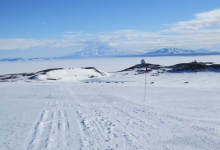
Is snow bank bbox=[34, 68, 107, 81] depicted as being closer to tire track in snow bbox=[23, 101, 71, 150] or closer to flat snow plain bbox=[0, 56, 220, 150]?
flat snow plain bbox=[0, 56, 220, 150]

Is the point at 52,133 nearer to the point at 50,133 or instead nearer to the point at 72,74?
the point at 50,133

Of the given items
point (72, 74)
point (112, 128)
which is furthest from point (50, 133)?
point (72, 74)

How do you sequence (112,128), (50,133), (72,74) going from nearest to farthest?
(50,133)
(112,128)
(72,74)

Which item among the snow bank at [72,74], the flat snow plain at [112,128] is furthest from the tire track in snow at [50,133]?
the snow bank at [72,74]

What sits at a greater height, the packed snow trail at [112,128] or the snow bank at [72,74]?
the packed snow trail at [112,128]

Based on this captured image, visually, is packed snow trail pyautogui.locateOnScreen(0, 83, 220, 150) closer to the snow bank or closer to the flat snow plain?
the flat snow plain

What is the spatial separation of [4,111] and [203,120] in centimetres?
995

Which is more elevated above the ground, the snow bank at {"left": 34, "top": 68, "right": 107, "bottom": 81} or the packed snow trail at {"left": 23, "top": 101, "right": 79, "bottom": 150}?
the packed snow trail at {"left": 23, "top": 101, "right": 79, "bottom": 150}

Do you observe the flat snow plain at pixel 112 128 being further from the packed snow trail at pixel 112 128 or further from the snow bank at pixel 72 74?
the snow bank at pixel 72 74

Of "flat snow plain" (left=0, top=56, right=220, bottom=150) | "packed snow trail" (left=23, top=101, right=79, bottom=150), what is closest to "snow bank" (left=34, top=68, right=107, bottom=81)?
"flat snow plain" (left=0, top=56, right=220, bottom=150)

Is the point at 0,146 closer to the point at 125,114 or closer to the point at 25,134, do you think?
the point at 25,134

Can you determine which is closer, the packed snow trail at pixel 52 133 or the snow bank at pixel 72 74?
the packed snow trail at pixel 52 133

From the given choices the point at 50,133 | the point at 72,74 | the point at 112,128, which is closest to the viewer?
the point at 50,133

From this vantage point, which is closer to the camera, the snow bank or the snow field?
the snow field
